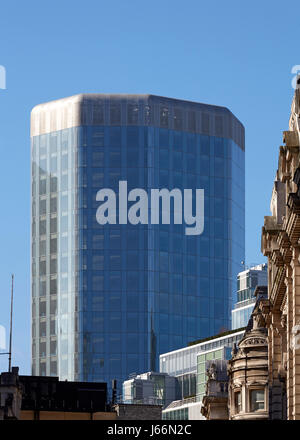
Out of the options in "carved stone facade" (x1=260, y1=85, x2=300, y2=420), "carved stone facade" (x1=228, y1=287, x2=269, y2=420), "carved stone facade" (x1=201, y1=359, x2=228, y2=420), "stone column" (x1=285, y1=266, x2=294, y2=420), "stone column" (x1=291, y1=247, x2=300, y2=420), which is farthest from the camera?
"carved stone facade" (x1=201, y1=359, x2=228, y2=420)

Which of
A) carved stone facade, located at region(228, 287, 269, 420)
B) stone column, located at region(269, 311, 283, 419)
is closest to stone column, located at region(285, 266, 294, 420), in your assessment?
Answer: stone column, located at region(269, 311, 283, 419)

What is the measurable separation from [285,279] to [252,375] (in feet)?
78.8

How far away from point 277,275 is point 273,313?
14.7 feet

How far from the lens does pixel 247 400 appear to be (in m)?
87.9

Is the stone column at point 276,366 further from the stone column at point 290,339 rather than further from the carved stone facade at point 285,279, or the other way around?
the stone column at point 290,339

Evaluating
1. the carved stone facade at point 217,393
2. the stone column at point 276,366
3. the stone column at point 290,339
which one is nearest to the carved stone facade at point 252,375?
the stone column at point 276,366

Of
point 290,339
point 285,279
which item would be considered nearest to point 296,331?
point 290,339

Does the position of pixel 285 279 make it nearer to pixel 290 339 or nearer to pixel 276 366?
pixel 290 339

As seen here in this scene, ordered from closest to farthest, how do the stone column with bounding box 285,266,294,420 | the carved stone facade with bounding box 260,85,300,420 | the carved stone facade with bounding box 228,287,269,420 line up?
the carved stone facade with bounding box 260,85,300,420, the stone column with bounding box 285,266,294,420, the carved stone facade with bounding box 228,287,269,420

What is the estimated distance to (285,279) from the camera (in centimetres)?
6444

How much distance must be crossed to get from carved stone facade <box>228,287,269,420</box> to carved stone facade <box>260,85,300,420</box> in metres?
10.5

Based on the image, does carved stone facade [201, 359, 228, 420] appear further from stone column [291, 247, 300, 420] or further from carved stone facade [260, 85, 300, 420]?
stone column [291, 247, 300, 420]

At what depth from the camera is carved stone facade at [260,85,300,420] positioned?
58281mm

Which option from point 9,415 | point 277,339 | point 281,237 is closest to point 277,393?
point 277,339
